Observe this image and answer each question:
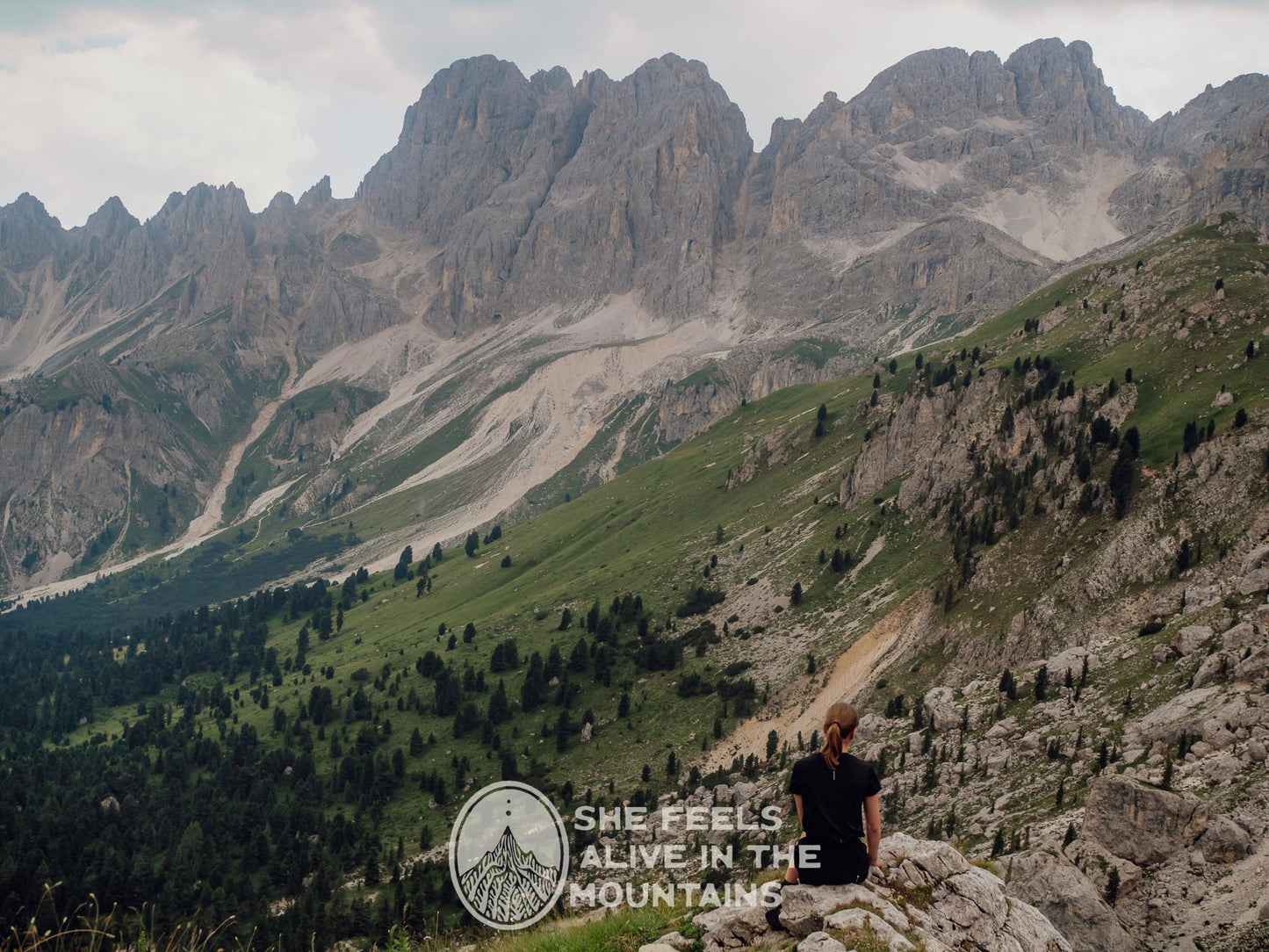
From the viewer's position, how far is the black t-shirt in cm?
1692

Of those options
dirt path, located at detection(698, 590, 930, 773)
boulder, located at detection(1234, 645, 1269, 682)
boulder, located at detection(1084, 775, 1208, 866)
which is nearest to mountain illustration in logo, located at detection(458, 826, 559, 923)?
boulder, located at detection(1084, 775, 1208, 866)

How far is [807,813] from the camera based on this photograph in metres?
17.2

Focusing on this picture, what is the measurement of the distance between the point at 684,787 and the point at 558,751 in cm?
3173

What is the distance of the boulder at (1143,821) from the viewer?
34.2 metres

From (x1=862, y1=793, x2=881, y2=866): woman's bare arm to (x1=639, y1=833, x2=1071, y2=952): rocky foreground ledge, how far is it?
0.66 metres

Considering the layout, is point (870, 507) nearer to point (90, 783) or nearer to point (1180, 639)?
point (1180, 639)

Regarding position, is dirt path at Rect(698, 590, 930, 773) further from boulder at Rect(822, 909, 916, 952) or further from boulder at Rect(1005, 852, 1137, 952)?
boulder at Rect(822, 909, 916, 952)

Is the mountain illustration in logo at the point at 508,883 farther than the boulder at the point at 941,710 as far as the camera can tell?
No

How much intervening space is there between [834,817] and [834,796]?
38 centimetres

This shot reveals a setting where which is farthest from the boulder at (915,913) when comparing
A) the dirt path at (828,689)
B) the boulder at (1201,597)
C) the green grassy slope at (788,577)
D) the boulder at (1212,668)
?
the dirt path at (828,689)

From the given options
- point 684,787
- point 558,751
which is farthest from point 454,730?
point 684,787

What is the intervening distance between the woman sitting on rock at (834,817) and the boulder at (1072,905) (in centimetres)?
1619

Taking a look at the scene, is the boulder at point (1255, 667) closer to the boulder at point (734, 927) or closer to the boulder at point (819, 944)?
the boulder at point (734, 927)

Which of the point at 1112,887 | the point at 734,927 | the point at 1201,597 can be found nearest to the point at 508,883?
the point at 734,927
